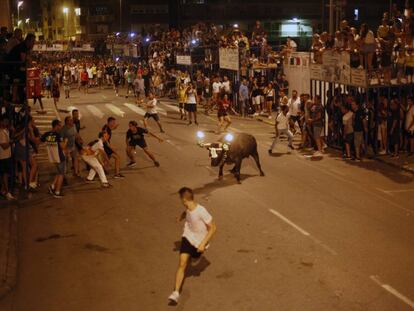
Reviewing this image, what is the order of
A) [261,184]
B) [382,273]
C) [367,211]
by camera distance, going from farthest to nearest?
[261,184] → [367,211] → [382,273]

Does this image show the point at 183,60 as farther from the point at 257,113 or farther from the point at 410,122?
the point at 410,122

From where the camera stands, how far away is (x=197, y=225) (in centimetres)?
910

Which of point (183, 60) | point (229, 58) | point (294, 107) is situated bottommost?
point (294, 107)

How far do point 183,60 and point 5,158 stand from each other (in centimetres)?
2369

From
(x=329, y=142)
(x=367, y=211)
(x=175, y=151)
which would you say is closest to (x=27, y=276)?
(x=367, y=211)

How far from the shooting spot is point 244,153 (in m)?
16.4

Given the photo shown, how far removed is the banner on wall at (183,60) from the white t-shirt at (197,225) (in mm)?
28291

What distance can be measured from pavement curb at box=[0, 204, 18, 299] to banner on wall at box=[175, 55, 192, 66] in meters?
23.5

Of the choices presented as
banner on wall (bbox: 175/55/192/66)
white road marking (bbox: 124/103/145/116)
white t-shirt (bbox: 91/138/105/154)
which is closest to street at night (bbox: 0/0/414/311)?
white t-shirt (bbox: 91/138/105/154)

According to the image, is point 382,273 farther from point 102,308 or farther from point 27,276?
point 27,276

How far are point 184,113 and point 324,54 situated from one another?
9741mm

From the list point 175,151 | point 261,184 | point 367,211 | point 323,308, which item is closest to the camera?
point 323,308

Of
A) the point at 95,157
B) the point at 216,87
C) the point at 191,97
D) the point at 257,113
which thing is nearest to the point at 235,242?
the point at 95,157

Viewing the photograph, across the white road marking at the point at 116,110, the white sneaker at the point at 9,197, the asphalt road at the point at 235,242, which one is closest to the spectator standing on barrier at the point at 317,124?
the asphalt road at the point at 235,242
